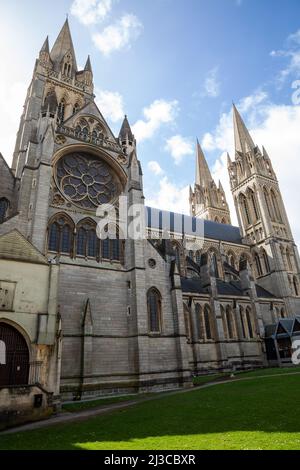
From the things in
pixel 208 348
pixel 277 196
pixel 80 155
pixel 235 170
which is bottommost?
pixel 208 348

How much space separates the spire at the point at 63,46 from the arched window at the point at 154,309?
34969 millimetres

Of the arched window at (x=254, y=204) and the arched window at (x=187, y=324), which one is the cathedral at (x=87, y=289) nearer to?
the arched window at (x=187, y=324)

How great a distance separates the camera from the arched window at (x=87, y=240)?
2331cm

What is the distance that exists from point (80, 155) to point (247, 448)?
986 inches

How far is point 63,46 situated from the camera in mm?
43844

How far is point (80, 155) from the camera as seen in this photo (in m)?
27.1

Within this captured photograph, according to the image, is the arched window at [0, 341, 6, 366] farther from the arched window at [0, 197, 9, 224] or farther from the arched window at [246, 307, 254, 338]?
the arched window at [246, 307, 254, 338]

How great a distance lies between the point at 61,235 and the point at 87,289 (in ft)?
14.9

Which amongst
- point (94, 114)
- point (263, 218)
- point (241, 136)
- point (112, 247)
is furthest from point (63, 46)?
point (263, 218)

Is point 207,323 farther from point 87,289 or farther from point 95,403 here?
point 95,403
